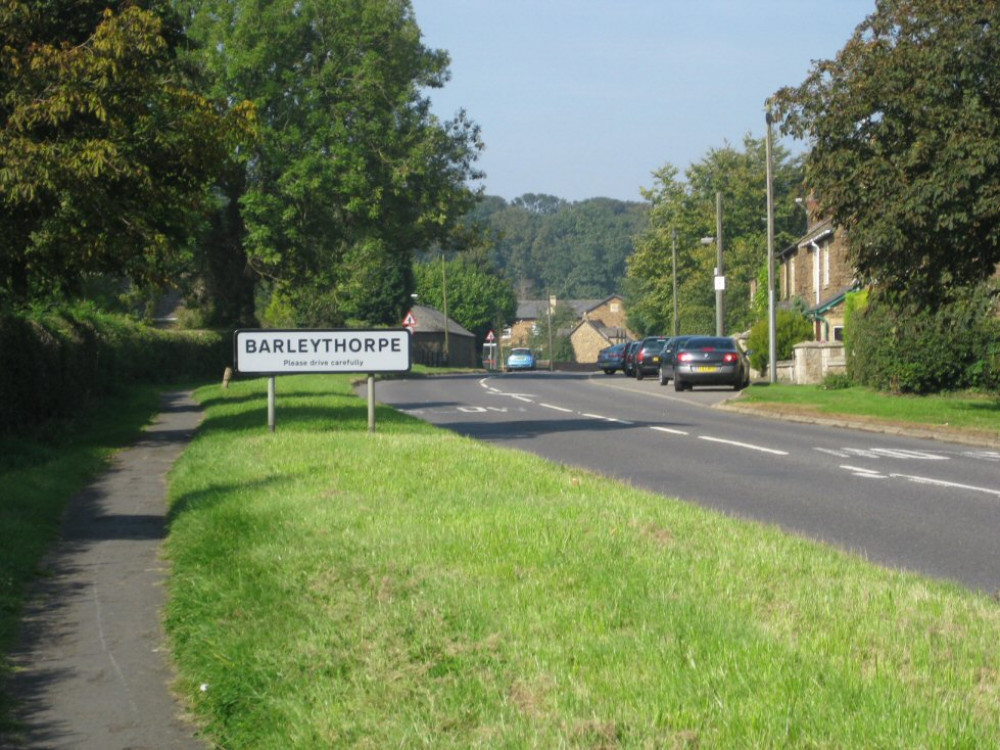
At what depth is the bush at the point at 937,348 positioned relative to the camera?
Answer: 28.2 metres

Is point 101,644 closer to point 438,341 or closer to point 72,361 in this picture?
point 72,361

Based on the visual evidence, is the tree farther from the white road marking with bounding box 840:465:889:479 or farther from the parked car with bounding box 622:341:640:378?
the white road marking with bounding box 840:465:889:479

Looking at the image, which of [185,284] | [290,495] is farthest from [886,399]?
[185,284]

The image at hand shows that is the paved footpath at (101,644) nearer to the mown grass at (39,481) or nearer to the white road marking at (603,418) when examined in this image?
the mown grass at (39,481)

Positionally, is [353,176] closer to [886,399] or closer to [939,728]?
[886,399]

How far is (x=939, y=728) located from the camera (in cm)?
421

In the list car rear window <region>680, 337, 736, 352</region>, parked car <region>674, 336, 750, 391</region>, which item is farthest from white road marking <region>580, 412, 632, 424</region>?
car rear window <region>680, 337, 736, 352</region>

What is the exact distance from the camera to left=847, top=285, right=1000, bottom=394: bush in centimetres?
2820

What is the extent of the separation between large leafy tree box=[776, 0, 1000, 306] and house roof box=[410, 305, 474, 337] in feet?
302

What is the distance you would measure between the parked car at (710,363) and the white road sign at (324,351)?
2201 centimetres

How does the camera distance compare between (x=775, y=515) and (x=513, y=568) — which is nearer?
(x=513, y=568)

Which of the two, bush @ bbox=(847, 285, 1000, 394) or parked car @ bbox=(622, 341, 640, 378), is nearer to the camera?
bush @ bbox=(847, 285, 1000, 394)

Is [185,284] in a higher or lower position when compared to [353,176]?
lower

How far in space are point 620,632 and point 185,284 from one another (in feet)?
157
